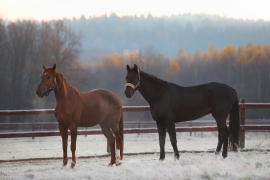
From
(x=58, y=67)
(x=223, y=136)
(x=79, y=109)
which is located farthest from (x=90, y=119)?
(x=58, y=67)

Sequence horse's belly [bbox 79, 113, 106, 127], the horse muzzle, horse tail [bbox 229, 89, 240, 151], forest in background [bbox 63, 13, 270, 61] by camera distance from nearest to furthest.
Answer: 1. the horse muzzle
2. horse's belly [bbox 79, 113, 106, 127]
3. horse tail [bbox 229, 89, 240, 151]
4. forest in background [bbox 63, 13, 270, 61]

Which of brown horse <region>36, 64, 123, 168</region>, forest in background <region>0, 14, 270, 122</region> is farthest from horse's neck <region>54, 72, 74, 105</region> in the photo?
forest in background <region>0, 14, 270, 122</region>

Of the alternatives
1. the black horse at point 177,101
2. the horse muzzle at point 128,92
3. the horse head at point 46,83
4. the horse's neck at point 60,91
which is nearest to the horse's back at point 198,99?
the black horse at point 177,101

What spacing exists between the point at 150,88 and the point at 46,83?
2.01 metres

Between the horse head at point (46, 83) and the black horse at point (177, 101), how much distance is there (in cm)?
135

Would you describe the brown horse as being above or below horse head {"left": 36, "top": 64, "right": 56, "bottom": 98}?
below

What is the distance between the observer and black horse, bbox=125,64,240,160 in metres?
7.93

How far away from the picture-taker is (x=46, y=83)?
7199 mm

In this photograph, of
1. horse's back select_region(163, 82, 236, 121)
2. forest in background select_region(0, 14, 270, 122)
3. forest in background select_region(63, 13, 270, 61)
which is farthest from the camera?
forest in background select_region(63, 13, 270, 61)

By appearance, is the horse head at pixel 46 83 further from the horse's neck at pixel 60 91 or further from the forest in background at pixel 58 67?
the forest in background at pixel 58 67

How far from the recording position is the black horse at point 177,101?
26.0 ft

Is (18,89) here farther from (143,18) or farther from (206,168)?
(143,18)

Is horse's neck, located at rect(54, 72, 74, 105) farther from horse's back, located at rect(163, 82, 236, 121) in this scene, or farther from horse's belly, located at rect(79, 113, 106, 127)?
horse's back, located at rect(163, 82, 236, 121)

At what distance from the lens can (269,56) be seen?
52.1 metres
